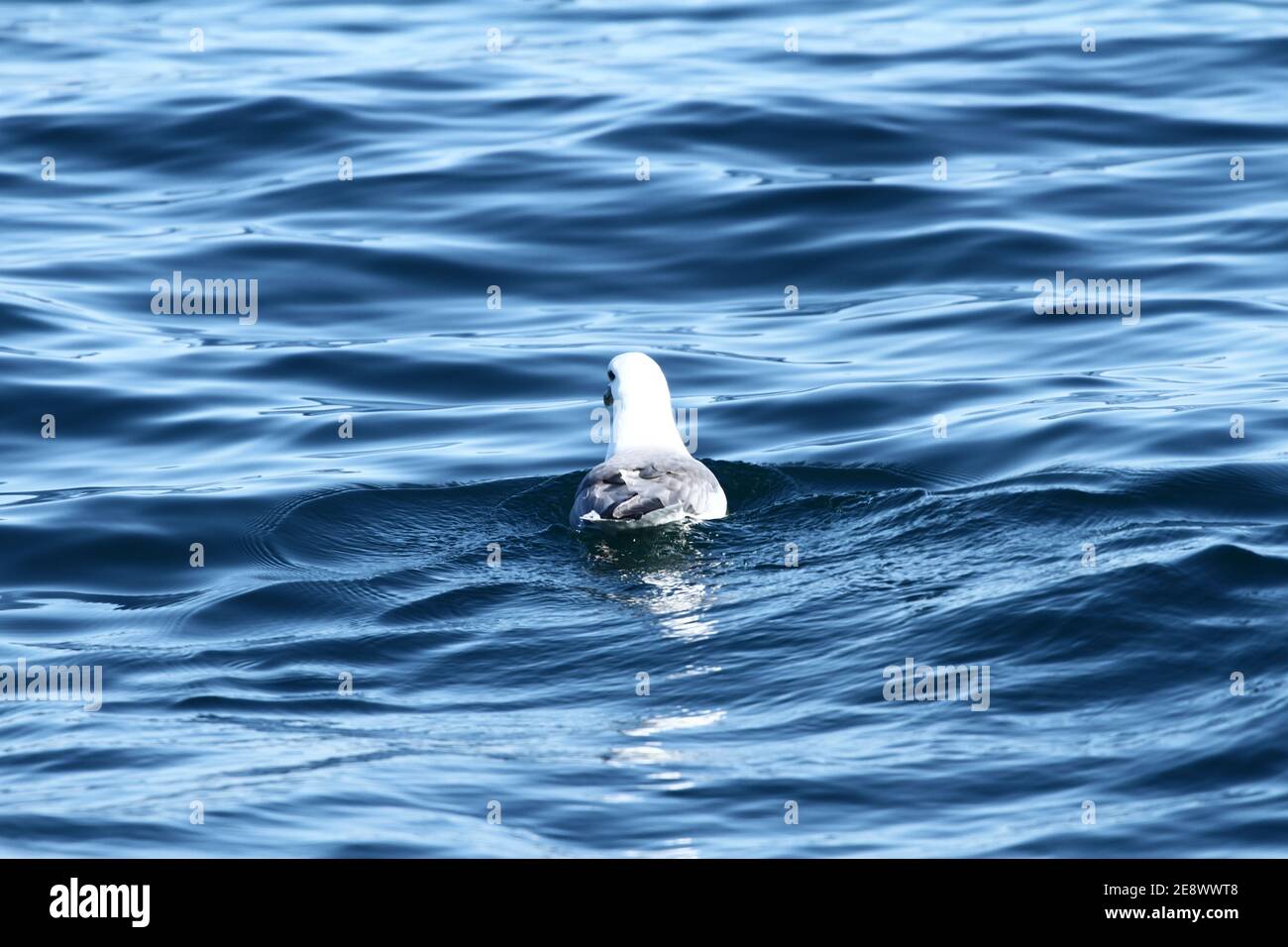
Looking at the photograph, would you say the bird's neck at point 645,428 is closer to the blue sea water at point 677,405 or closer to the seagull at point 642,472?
the seagull at point 642,472

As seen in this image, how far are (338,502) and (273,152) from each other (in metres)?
11.2

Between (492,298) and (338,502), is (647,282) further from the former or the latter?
(338,502)

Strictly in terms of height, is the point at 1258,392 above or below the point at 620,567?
above

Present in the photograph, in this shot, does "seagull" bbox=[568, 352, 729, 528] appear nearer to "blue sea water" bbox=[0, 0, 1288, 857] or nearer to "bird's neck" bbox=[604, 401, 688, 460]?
"bird's neck" bbox=[604, 401, 688, 460]

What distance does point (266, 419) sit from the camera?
55.1 ft

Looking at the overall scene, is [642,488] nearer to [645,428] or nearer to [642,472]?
[642,472]

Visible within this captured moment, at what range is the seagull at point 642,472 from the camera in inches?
488

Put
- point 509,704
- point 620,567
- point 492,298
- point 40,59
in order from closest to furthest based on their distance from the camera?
1. point 509,704
2. point 620,567
3. point 492,298
4. point 40,59

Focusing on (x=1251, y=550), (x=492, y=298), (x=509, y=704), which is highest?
(x=492, y=298)

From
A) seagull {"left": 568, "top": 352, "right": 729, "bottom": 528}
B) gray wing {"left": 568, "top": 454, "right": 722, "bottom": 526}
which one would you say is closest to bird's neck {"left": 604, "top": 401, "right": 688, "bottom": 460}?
seagull {"left": 568, "top": 352, "right": 729, "bottom": 528}

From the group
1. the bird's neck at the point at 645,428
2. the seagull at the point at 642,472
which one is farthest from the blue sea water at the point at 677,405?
the bird's neck at the point at 645,428

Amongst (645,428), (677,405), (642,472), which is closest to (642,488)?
(642,472)

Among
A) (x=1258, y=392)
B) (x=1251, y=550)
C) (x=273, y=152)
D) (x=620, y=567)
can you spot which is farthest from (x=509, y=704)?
(x=273, y=152)

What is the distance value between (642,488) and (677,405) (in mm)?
4217
